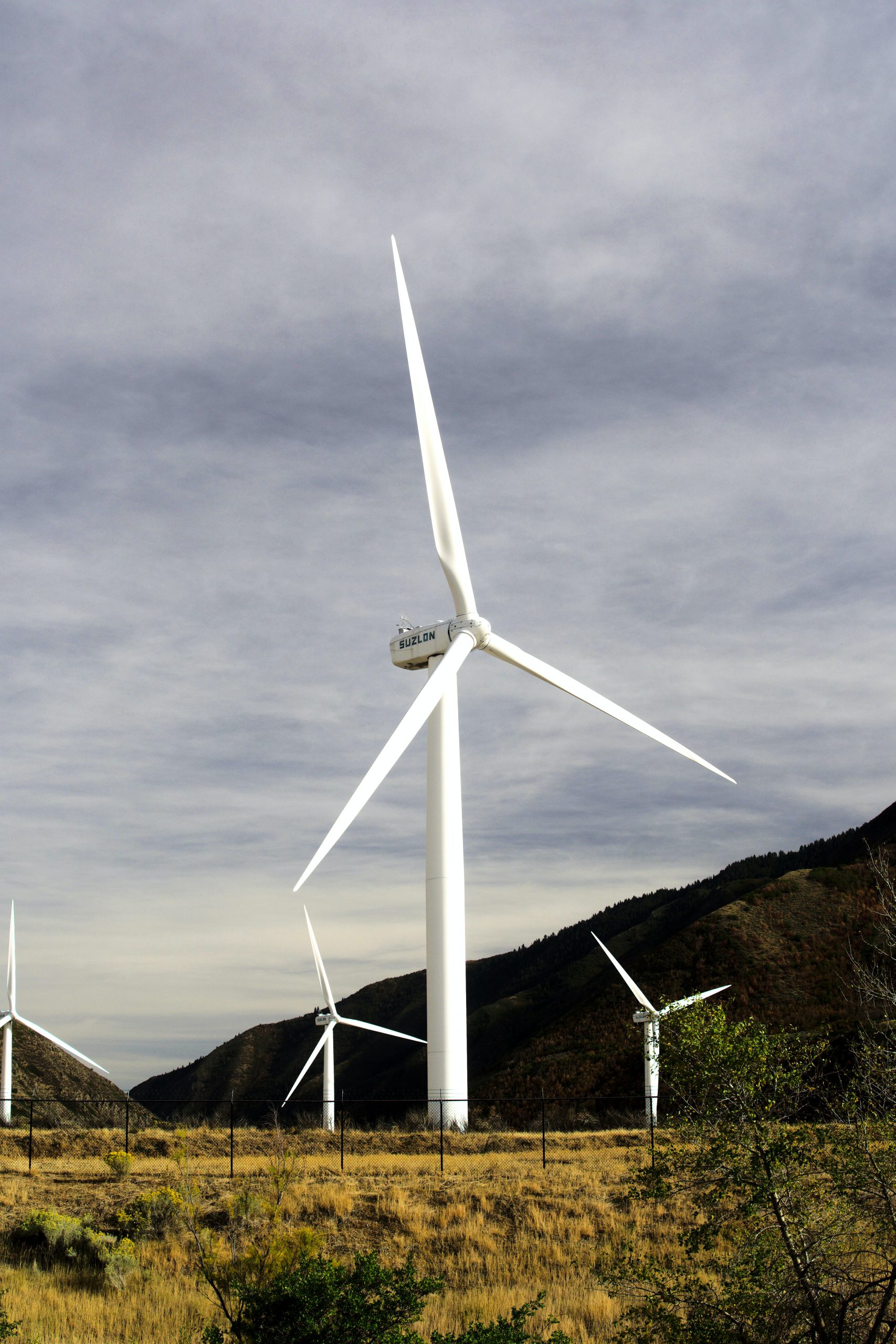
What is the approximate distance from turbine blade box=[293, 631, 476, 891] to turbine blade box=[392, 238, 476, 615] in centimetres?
410

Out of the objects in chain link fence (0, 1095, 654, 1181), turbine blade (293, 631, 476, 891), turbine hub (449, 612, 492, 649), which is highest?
turbine hub (449, 612, 492, 649)

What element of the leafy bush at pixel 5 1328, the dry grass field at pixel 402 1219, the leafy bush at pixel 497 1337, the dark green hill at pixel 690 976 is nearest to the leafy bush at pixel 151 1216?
the dry grass field at pixel 402 1219

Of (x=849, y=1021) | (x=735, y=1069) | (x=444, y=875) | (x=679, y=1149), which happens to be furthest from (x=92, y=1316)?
(x=849, y=1021)

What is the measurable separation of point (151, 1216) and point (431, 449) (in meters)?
24.5

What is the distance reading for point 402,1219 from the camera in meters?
25.5

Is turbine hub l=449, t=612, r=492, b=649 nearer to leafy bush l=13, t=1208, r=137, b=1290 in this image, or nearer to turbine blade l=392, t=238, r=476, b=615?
turbine blade l=392, t=238, r=476, b=615

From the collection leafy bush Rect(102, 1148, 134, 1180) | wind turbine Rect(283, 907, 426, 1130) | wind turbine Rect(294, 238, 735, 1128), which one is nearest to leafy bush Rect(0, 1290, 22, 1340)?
leafy bush Rect(102, 1148, 134, 1180)

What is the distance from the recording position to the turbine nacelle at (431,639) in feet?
142

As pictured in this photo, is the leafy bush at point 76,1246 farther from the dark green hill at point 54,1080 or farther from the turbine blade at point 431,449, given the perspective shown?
the dark green hill at point 54,1080

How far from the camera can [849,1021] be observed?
74125 millimetres

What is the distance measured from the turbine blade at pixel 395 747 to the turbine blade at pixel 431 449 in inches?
162

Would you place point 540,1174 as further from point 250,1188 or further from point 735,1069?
point 735,1069

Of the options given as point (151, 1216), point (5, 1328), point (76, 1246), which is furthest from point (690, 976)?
point (5, 1328)

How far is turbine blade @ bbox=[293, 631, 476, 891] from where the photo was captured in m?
25.2
